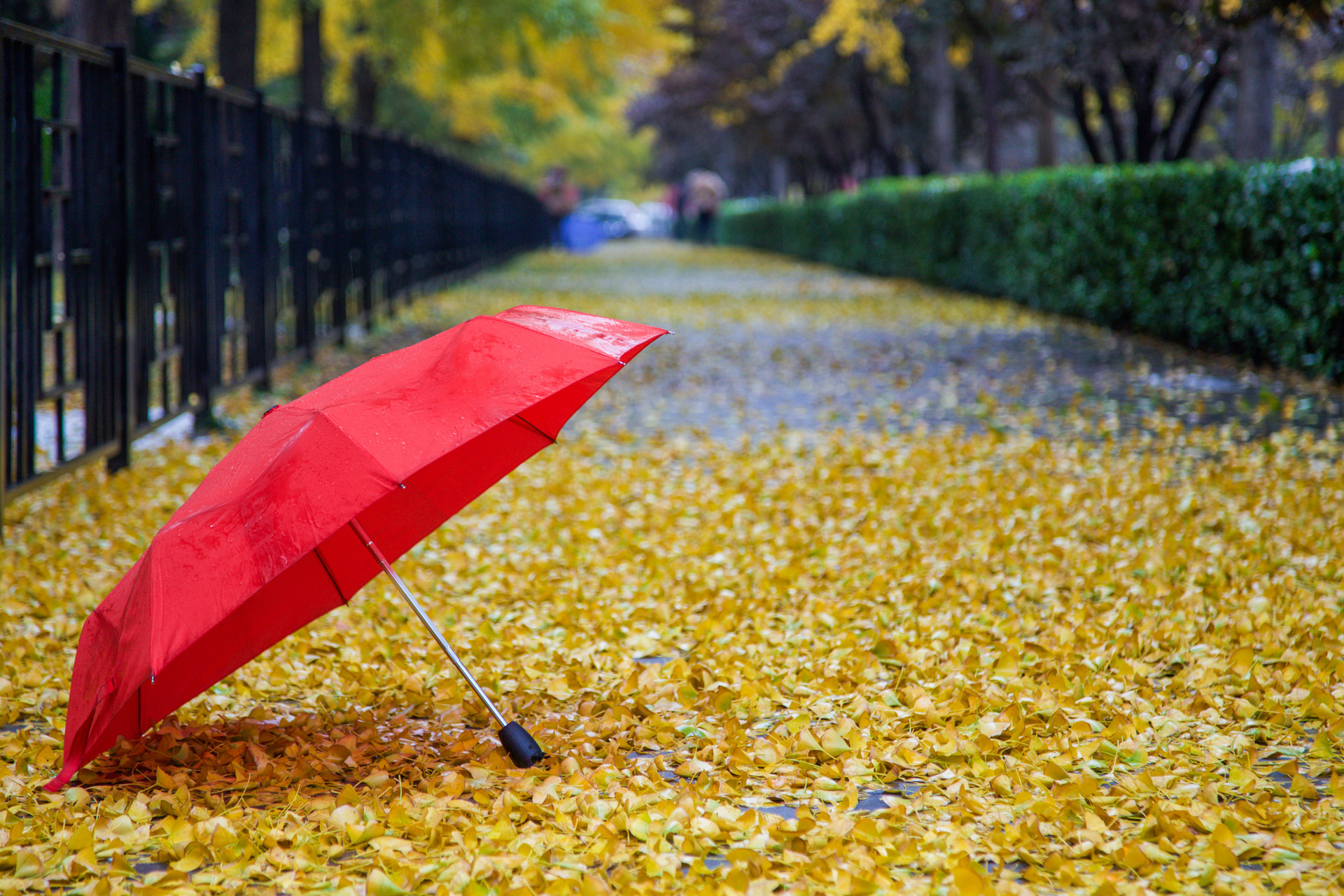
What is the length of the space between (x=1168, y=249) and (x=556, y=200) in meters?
36.1

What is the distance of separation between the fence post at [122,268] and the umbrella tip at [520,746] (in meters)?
4.07

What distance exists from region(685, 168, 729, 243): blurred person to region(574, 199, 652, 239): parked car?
195 inches

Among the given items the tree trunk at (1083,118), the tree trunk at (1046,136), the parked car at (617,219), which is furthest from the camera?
the parked car at (617,219)

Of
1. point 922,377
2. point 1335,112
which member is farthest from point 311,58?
point 1335,112

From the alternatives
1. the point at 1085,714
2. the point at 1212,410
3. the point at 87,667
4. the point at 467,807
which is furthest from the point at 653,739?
the point at 1212,410

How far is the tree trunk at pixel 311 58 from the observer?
15.0 meters

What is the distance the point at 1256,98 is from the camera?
1324 cm

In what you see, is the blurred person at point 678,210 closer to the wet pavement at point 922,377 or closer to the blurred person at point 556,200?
the blurred person at point 556,200

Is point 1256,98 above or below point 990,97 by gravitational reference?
below

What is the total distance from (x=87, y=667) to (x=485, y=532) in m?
2.80

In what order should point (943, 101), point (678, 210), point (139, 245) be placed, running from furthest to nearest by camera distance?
point (678, 210), point (943, 101), point (139, 245)

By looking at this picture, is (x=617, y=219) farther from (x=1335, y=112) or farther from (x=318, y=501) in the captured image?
(x=318, y=501)

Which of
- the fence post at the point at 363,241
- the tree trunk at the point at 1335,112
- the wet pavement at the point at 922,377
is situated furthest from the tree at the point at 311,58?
the tree trunk at the point at 1335,112

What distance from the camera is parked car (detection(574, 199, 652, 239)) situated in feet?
180
